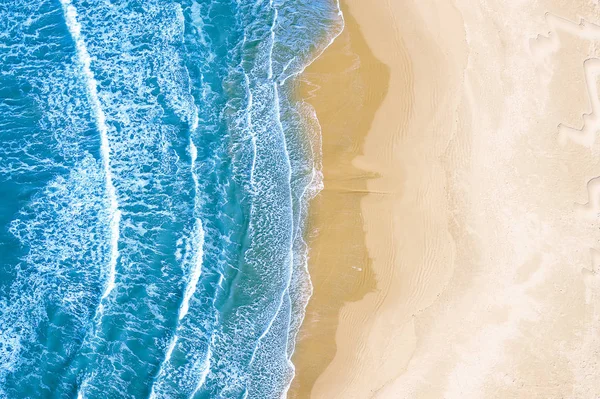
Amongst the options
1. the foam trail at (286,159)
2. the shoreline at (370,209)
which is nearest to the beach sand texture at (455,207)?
the shoreline at (370,209)

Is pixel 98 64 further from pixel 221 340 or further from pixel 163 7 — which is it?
pixel 221 340

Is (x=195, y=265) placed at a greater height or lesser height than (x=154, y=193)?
lesser

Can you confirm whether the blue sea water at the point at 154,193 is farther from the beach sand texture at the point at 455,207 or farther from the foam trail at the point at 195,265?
the beach sand texture at the point at 455,207

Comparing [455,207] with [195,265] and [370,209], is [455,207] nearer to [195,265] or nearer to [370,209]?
[370,209]

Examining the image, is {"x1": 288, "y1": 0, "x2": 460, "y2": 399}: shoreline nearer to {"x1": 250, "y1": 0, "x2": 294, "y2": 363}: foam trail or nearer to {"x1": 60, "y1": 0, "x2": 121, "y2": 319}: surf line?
{"x1": 250, "y1": 0, "x2": 294, "y2": 363}: foam trail

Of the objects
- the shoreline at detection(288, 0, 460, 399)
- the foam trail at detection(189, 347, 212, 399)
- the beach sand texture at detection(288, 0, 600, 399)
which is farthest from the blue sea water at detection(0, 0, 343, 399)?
the beach sand texture at detection(288, 0, 600, 399)

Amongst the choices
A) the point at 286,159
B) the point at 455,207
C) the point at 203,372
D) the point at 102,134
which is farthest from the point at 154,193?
the point at 455,207

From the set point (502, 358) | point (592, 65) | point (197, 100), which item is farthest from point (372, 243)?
point (592, 65)
